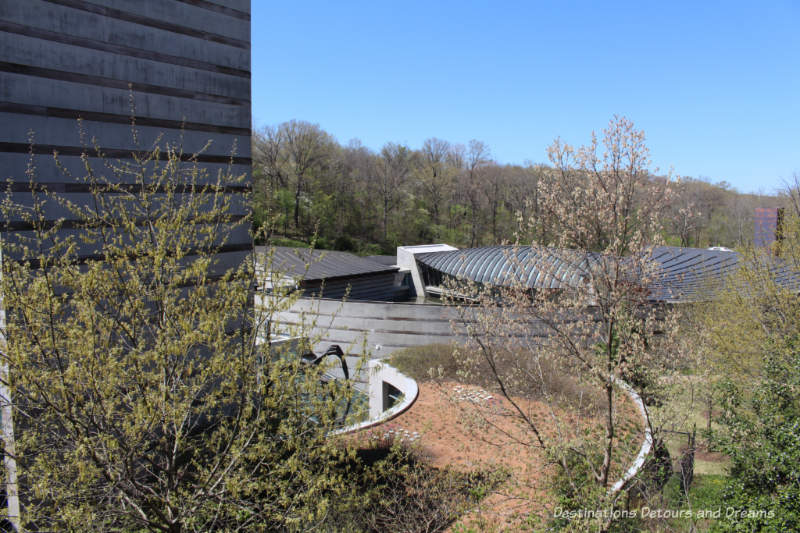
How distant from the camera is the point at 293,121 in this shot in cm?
4753

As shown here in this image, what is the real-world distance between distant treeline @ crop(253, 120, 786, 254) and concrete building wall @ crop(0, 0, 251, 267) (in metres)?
33.0

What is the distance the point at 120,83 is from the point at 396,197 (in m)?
46.2

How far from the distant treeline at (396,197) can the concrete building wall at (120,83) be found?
33.0m

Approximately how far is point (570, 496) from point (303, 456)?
442 centimetres

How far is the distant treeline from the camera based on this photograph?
46.4m

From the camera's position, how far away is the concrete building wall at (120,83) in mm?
6445

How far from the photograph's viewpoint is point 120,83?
7273mm

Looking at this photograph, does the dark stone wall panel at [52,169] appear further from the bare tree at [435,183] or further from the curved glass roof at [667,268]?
the bare tree at [435,183]

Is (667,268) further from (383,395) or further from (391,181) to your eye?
(391,181)

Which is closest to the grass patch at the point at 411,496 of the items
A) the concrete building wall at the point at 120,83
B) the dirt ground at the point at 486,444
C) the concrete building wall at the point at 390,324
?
the dirt ground at the point at 486,444

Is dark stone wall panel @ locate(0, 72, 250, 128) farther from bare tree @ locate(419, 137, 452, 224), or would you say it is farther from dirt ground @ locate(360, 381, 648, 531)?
bare tree @ locate(419, 137, 452, 224)

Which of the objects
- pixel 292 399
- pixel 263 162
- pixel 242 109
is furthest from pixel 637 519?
pixel 263 162

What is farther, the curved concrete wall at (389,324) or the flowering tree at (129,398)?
the curved concrete wall at (389,324)

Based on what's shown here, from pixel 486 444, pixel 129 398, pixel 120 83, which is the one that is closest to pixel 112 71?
pixel 120 83
